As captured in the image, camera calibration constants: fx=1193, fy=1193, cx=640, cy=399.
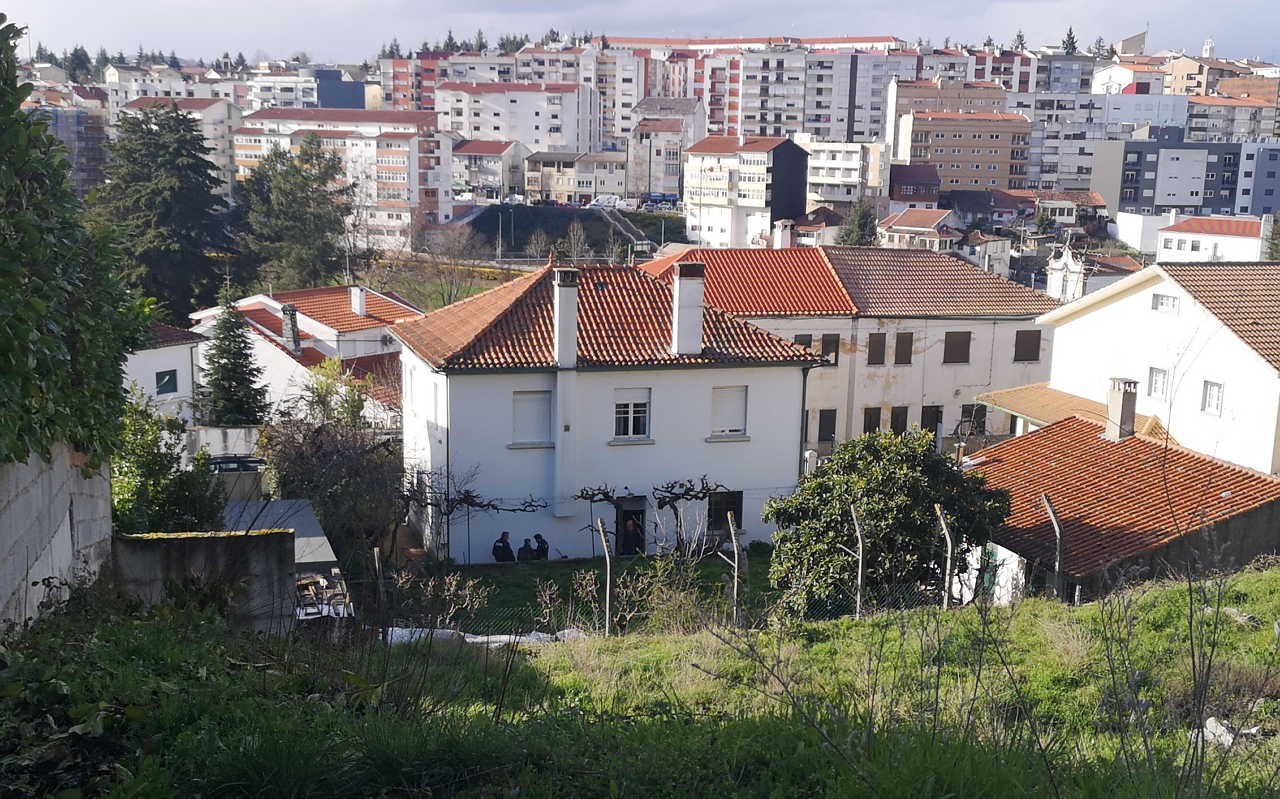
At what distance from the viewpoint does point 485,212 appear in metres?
105

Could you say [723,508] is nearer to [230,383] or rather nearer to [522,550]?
[522,550]

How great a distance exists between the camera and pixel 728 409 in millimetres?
22500

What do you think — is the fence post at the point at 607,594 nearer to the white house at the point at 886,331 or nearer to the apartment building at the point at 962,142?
the white house at the point at 886,331

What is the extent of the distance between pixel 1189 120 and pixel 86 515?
14293 cm

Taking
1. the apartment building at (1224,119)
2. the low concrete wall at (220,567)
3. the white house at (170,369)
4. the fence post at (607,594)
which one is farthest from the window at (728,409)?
the apartment building at (1224,119)

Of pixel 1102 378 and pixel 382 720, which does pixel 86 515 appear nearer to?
pixel 382 720

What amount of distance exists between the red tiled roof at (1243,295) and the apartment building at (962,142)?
3700 inches

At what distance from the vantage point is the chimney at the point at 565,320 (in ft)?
69.5

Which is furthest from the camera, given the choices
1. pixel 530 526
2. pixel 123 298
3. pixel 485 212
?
pixel 485 212

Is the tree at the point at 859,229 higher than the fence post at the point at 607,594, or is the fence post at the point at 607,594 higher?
the tree at the point at 859,229

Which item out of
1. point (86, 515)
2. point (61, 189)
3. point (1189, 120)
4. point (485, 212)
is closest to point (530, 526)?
point (86, 515)

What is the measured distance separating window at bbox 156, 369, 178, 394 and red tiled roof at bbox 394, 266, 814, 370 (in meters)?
12.4

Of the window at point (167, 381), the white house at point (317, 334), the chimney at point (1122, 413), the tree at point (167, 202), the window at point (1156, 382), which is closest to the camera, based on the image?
the chimney at point (1122, 413)

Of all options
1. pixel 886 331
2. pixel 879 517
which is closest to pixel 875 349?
pixel 886 331
